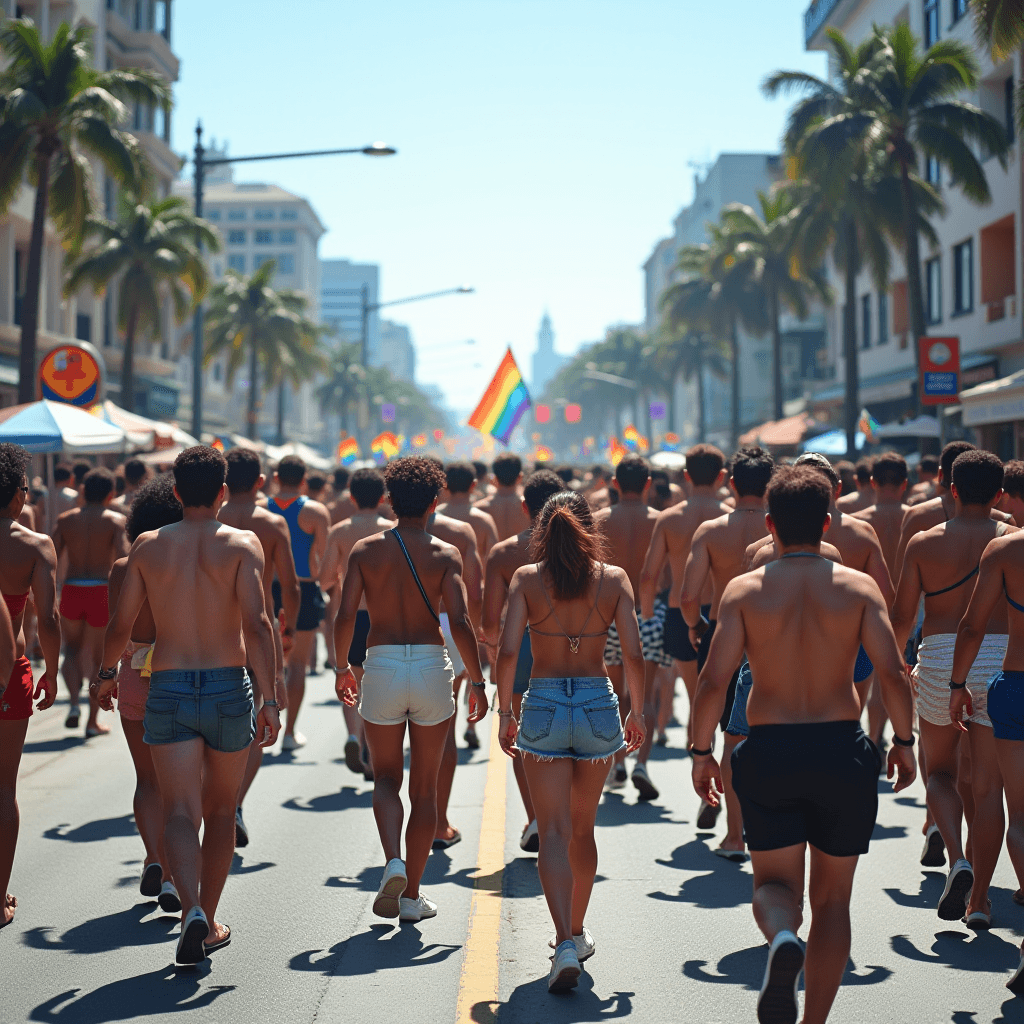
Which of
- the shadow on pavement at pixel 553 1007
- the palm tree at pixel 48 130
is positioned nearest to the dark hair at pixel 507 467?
the shadow on pavement at pixel 553 1007

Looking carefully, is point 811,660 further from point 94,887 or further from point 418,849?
point 94,887

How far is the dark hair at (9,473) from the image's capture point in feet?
19.9

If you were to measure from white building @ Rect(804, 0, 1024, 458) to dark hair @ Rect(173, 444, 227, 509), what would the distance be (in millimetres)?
17864

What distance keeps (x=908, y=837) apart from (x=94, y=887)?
179 inches

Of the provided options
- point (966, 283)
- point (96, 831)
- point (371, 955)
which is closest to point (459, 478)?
point (96, 831)

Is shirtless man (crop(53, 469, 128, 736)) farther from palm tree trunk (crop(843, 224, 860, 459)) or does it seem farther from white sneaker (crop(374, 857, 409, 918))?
palm tree trunk (crop(843, 224, 860, 459))

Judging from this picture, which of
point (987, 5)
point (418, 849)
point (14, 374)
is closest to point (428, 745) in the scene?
point (418, 849)

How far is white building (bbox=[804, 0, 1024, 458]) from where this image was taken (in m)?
29.2

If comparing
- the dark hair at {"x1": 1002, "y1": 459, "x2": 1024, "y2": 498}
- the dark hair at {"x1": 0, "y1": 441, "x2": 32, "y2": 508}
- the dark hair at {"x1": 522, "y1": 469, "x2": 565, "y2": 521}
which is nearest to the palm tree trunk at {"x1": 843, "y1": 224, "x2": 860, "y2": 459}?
the dark hair at {"x1": 1002, "y1": 459, "x2": 1024, "y2": 498}

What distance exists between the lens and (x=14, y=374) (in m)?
32.0

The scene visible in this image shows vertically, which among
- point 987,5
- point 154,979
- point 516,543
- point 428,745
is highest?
point 987,5

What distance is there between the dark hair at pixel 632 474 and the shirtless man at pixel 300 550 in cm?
255

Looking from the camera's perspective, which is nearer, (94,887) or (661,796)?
(94,887)

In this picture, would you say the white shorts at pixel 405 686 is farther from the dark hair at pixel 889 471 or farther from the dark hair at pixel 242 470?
the dark hair at pixel 889 471
